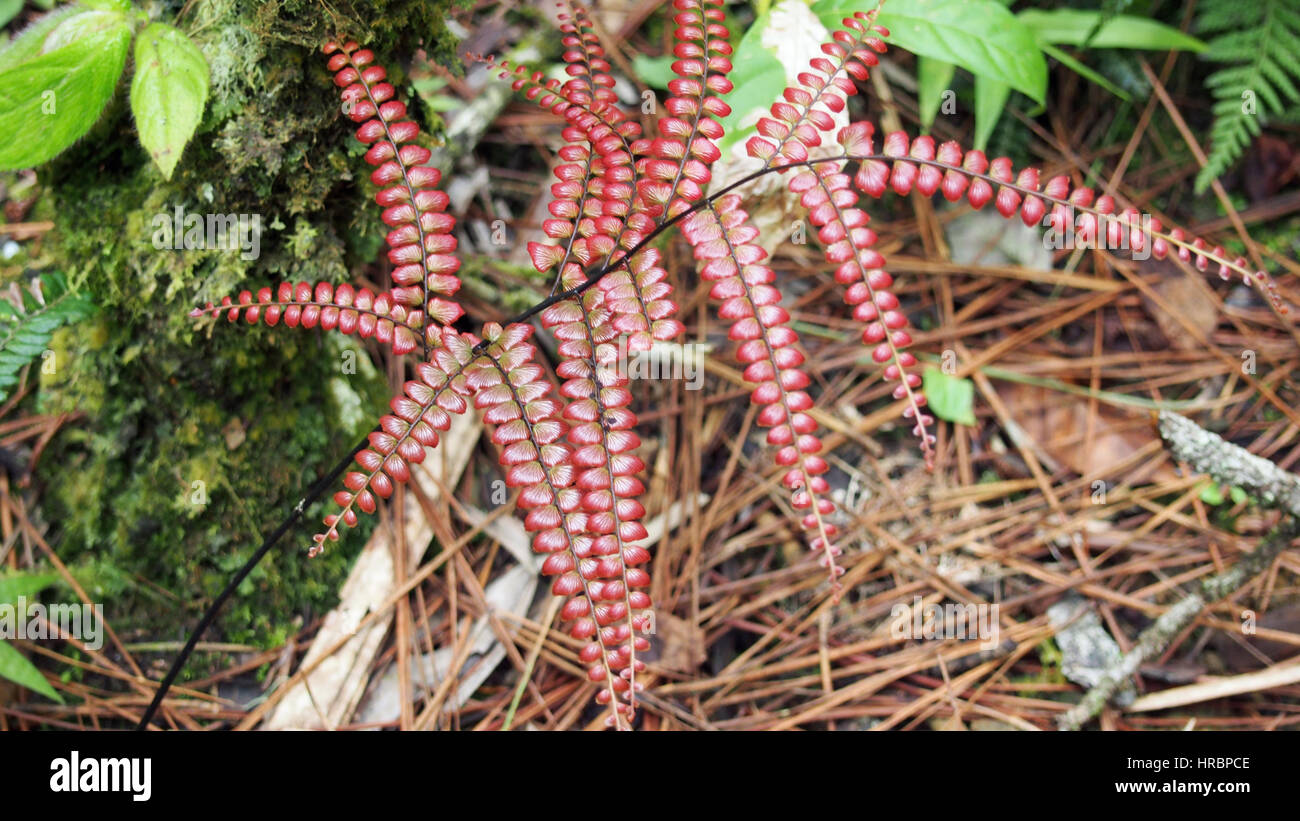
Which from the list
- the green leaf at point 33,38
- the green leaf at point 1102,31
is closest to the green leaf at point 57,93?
the green leaf at point 33,38

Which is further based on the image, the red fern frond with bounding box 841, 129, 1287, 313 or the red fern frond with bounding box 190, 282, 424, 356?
the red fern frond with bounding box 190, 282, 424, 356

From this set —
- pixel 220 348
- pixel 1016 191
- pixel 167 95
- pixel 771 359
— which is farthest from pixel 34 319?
pixel 1016 191

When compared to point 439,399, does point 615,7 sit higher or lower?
higher

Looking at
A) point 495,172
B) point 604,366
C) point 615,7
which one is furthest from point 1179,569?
point 615,7

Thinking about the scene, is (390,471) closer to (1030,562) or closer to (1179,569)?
(1030,562)

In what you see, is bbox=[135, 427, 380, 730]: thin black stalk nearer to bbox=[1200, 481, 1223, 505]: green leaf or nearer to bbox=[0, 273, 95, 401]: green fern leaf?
bbox=[0, 273, 95, 401]: green fern leaf

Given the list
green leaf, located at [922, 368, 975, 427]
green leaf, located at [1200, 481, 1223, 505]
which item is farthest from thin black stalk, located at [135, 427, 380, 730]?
green leaf, located at [1200, 481, 1223, 505]

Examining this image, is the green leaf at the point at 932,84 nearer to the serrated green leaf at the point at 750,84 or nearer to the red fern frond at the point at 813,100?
the serrated green leaf at the point at 750,84

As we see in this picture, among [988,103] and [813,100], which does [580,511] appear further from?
[988,103]
